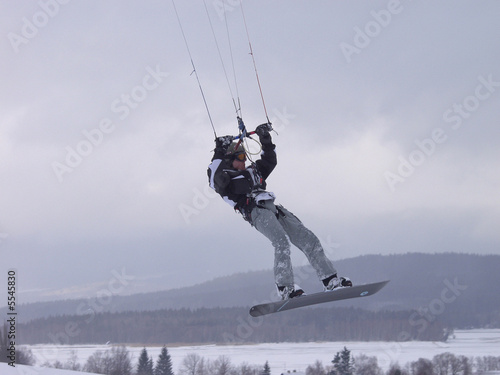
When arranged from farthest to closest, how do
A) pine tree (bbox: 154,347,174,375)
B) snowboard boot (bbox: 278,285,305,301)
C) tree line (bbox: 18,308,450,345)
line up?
tree line (bbox: 18,308,450,345)
pine tree (bbox: 154,347,174,375)
snowboard boot (bbox: 278,285,305,301)

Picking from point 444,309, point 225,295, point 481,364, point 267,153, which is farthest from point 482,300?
point 267,153

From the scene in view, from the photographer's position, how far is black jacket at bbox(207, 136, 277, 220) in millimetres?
8531

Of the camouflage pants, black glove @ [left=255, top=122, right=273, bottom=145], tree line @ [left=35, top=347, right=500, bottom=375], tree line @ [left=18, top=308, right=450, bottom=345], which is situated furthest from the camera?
tree line @ [left=18, top=308, right=450, bottom=345]

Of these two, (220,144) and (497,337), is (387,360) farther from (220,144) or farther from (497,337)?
(220,144)

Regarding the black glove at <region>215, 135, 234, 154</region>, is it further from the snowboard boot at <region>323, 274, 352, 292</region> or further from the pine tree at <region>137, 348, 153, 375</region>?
the pine tree at <region>137, 348, 153, 375</region>

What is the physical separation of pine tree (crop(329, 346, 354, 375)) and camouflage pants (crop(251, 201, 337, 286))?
58292 mm

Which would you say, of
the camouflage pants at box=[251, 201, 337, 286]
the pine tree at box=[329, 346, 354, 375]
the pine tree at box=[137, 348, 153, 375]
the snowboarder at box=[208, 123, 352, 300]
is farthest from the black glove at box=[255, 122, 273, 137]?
the pine tree at box=[137, 348, 153, 375]

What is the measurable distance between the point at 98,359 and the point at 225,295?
2674 centimetres

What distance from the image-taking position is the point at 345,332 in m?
83.8

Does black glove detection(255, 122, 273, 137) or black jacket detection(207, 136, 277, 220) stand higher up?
black glove detection(255, 122, 273, 137)

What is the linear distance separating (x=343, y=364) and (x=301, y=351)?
12.4m

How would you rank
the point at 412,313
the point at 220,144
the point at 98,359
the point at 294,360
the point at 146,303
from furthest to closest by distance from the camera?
the point at 146,303, the point at 412,313, the point at 98,359, the point at 294,360, the point at 220,144

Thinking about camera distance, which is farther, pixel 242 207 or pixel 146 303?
pixel 146 303

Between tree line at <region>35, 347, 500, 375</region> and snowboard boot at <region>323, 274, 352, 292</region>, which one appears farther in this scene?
tree line at <region>35, 347, 500, 375</region>
